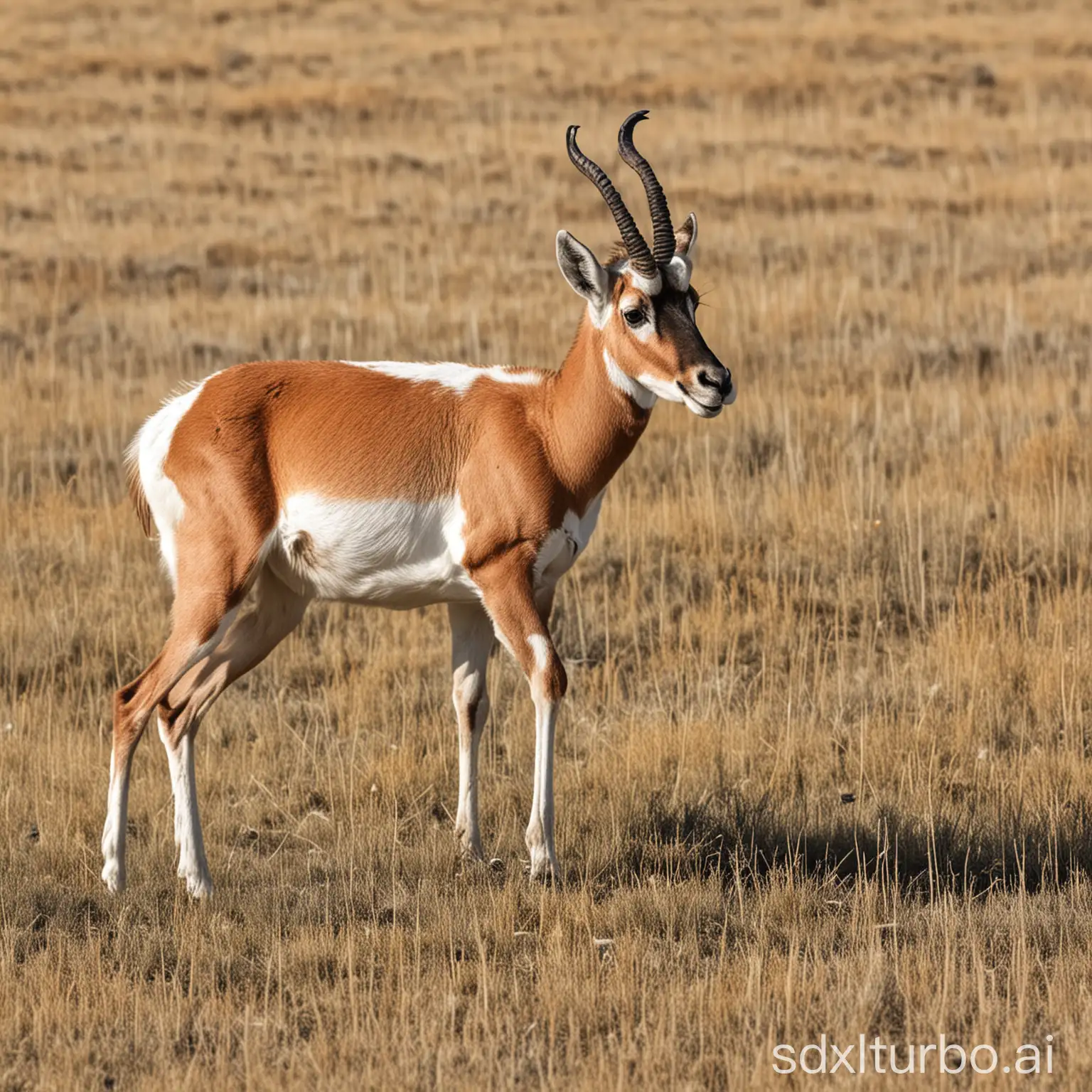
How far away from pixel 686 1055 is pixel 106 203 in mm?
20290

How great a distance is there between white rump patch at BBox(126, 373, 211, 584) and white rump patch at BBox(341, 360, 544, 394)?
27.2 inches

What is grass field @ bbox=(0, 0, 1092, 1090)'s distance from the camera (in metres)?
5.22

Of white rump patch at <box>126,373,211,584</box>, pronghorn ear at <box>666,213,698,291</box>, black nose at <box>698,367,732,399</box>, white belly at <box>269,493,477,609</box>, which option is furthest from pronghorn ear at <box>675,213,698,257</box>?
white rump patch at <box>126,373,211,584</box>

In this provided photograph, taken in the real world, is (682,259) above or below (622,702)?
above

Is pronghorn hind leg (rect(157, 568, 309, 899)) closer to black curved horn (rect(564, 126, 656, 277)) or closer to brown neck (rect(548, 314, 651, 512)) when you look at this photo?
brown neck (rect(548, 314, 651, 512))

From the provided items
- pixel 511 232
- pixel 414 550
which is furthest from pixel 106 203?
pixel 414 550

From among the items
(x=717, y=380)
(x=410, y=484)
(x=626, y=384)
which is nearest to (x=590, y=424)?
(x=626, y=384)

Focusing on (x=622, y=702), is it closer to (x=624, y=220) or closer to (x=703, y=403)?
(x=703, y=403)

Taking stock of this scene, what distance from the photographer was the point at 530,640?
250 inches

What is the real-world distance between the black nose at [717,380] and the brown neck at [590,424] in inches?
18.3

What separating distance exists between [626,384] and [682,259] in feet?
1.69

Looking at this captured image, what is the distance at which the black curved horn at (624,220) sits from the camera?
636 centimetres

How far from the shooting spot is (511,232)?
A: 867 inches

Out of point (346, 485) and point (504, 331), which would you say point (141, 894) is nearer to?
point (346, 485)
